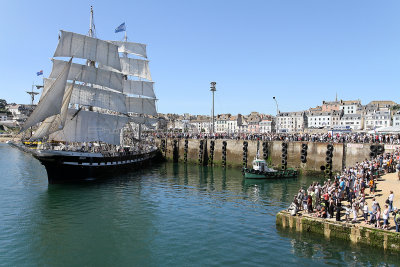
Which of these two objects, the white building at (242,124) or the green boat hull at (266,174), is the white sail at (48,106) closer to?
the green boat hull at (266,174)

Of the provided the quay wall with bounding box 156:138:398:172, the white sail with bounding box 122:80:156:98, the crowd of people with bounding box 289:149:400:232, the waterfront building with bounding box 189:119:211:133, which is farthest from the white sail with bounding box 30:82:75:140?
the waterfront building with bounding box 189:119:211:133

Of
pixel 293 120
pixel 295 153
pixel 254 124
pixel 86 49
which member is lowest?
pixel 295 153

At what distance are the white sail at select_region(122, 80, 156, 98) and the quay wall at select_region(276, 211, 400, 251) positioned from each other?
2323 inches

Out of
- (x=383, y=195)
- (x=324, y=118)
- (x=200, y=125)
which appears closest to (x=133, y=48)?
(x=383, y=195)

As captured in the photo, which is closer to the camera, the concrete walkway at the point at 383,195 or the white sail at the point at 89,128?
the concrete walkway at the point at 383,195

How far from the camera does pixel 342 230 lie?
18000 mm

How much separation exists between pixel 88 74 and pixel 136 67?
26439 mm

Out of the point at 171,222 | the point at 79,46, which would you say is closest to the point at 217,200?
the point at 171,222

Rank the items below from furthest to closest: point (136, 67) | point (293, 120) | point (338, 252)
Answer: point (293, 120)
point (136, 67)
point (338, 252)

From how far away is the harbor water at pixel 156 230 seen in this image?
16.3 m

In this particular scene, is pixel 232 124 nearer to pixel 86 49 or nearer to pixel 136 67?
pixel 136 67

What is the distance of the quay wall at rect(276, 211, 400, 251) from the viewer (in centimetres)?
1652

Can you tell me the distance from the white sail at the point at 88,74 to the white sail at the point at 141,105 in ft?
49.9

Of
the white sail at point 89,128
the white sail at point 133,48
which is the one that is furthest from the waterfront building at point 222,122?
the white sail at point 89,128
